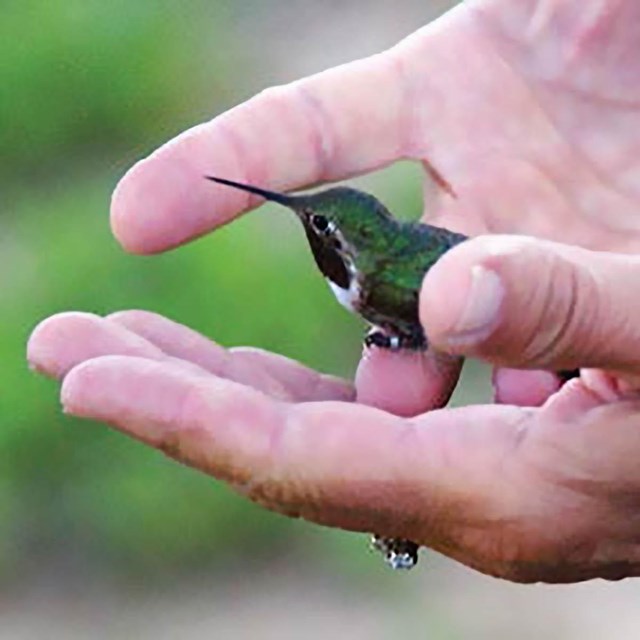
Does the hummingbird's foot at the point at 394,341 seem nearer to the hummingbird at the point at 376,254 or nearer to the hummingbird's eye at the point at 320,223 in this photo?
the hummingbird at the point at 376,254

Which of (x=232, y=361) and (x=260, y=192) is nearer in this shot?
(x=232, y=361)

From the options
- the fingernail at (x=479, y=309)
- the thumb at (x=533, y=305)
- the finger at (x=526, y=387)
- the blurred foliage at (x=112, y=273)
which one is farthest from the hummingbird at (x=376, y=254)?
the blurred foliage at (x=112, y=273)

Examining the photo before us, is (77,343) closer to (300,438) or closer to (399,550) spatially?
(300,438)

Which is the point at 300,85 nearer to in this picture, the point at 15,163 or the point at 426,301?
the point at 426,301

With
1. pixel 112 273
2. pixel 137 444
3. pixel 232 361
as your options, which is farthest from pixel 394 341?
pixel 112 273

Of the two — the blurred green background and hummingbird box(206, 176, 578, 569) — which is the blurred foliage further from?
hummingbird box(206, 176, 578, 569)

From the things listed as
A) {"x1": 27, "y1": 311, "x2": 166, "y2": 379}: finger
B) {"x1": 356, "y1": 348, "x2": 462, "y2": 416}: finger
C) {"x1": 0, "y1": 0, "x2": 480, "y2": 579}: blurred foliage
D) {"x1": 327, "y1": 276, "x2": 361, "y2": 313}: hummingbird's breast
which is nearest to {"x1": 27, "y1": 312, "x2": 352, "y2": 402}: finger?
{"x1": 27, "y1": 311, "x2": 166, "y2": 379}: finger

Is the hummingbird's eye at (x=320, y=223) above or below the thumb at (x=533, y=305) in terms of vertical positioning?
below
